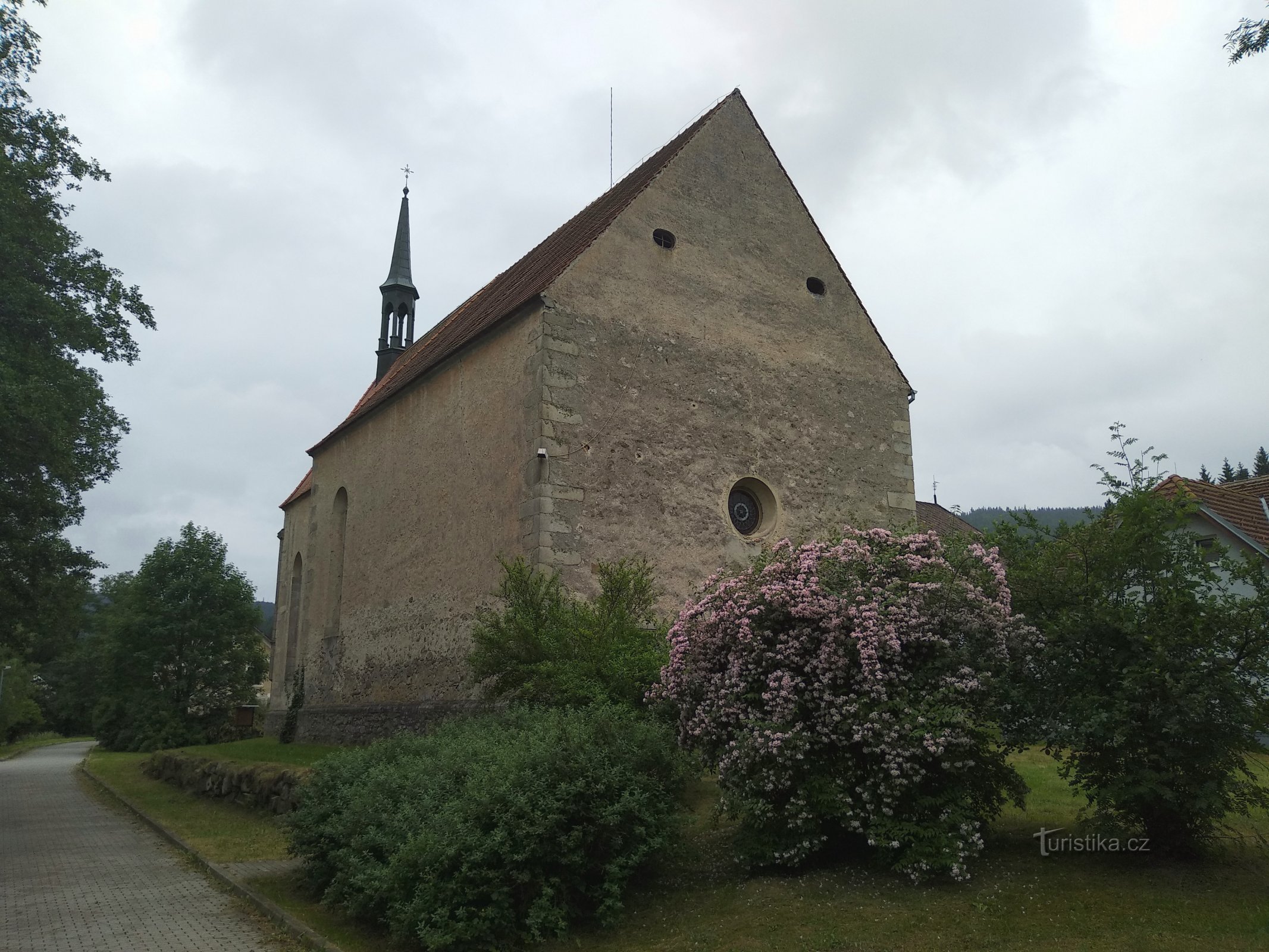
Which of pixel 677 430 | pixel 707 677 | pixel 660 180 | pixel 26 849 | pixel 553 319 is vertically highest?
pixel 660 180

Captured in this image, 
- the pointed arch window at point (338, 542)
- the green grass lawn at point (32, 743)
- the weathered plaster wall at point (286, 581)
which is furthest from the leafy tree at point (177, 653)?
the pointed arch window at point (338, 542)

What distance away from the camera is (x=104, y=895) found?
32.2ft

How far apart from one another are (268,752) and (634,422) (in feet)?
38.7

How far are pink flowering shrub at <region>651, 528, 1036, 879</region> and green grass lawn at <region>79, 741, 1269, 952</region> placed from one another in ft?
0.94

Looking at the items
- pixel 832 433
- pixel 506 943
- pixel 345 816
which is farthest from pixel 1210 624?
pixel 832 433

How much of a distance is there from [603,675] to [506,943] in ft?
13.2

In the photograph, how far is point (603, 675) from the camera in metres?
10.8

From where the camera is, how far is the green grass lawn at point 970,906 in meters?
5.93

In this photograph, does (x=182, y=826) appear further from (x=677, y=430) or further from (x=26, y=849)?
(x=677, y=430)

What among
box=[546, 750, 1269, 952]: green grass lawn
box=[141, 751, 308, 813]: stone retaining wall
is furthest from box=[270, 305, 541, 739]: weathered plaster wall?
box=[546, 750, 1269, 952]: green grass lawn

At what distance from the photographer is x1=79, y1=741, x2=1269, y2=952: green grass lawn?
5.93 m

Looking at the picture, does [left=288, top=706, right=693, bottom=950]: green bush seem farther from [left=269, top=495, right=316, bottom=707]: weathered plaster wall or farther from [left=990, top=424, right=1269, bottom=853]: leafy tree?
[left=269, top=495, right=316, bottom=707]: weathered plaster wall

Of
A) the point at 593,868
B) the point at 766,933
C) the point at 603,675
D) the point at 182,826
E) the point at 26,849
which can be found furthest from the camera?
the point at 182,826

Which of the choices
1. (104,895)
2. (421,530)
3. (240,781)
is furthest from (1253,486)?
(104,895)
